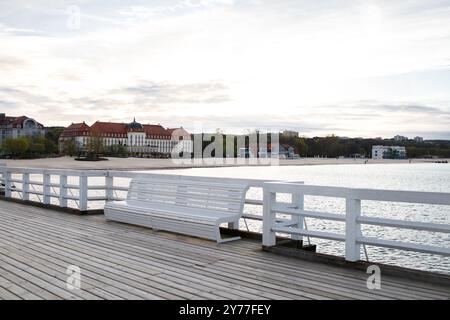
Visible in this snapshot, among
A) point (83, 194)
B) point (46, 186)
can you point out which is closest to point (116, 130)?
point (46, 186)

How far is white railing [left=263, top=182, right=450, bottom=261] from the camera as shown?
462 cm

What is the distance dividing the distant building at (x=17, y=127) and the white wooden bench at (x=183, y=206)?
14468 cm

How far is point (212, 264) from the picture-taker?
530 cm

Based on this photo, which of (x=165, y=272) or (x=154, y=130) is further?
(x=154, y=130)

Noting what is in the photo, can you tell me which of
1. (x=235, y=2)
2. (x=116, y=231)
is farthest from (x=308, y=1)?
(x=116, y=231)

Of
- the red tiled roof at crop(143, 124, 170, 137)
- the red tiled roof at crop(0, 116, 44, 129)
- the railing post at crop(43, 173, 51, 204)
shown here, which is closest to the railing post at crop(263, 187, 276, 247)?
the railing post at crop(43, 173, 51, 204)

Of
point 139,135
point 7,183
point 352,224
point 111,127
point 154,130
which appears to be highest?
point 111,127

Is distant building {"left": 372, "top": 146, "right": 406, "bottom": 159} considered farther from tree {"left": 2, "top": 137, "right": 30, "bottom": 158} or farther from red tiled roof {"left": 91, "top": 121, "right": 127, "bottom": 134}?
tree {"left": 2, "top": 137, "right": 30, "bottom": 158}

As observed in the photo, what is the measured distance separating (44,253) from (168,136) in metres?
163

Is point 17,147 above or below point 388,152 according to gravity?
above

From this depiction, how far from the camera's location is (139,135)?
160 metres

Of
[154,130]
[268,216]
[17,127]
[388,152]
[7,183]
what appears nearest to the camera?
[268,216]

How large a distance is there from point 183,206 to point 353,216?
3024 millimetres

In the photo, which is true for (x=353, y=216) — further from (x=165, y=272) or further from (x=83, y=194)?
(x=83, y=194)
